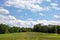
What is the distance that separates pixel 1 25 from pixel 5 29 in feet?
30.5

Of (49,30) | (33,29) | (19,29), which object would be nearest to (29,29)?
(33,29)

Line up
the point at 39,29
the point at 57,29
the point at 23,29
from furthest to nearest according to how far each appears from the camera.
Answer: the point at 23,29, the point at 39,29, the point at 57,29

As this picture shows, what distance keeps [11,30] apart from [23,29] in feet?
22.6

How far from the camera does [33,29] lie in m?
98.2

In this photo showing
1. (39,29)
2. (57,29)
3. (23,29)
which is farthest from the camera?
(23,29)

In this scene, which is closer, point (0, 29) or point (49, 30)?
point (49, 30)

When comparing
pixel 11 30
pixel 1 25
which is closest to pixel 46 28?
pixel 11 30

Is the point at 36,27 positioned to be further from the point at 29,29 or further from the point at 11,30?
the point at 11,30

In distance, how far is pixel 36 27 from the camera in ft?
328

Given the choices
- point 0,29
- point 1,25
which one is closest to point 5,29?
point 0,29

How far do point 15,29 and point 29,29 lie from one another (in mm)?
12289

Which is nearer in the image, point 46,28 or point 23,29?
point 46,28

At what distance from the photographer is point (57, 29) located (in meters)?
83.6

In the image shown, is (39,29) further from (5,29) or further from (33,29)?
(5,29)
